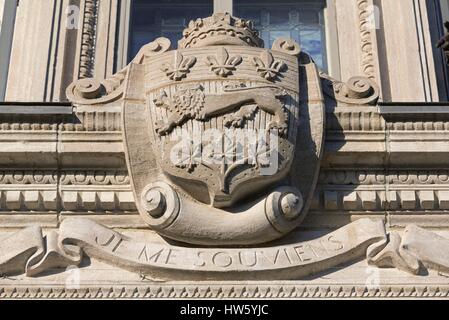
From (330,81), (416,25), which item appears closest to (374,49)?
(416,25)

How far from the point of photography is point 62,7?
944cm

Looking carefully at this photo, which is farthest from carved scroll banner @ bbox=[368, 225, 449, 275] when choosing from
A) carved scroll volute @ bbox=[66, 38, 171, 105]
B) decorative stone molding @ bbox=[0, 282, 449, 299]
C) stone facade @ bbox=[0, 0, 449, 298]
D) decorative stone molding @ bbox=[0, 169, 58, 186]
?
decorative stone molding @ bbox=[0, 169, 58, 186]

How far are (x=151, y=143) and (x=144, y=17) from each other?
8.90ft

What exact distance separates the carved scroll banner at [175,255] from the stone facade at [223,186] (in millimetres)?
10

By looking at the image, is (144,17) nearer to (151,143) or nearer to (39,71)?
(39,71)

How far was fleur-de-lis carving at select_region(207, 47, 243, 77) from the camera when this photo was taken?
7.44 m

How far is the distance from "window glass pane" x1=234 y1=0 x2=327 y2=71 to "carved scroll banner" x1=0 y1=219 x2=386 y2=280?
117 inches

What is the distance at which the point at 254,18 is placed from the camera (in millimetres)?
9820

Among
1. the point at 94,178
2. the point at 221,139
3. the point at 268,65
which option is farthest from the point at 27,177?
the point at 268,65

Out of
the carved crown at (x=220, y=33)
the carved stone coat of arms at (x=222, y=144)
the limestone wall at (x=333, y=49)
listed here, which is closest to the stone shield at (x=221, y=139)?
the carved stone coat of arms at (x=222, y=144)

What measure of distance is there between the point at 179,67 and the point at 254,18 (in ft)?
8.22

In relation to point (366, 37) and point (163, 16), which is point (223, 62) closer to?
point (366, 37)
